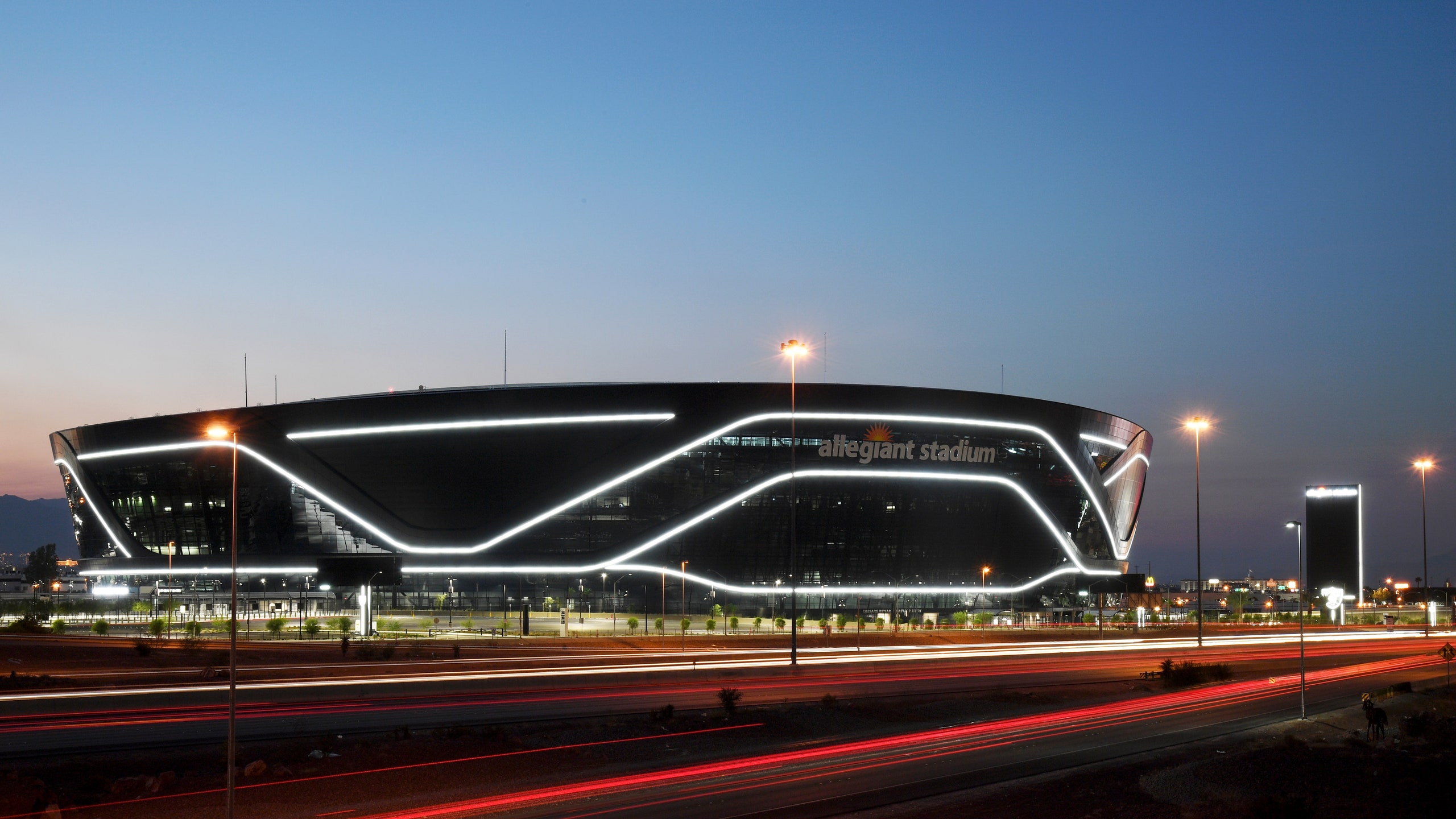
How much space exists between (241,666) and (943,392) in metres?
60.3

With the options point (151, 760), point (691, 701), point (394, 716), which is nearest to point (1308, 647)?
point (691, 701)

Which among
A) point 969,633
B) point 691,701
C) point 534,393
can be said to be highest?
point 534,393

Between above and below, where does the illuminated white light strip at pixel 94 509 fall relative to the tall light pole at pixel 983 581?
above

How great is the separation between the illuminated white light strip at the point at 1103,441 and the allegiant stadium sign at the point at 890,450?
42.3 ft

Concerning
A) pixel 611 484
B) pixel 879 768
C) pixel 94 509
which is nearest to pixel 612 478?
pixel 611 484

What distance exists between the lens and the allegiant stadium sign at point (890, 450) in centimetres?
8519

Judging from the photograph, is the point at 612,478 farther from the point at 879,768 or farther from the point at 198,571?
the point at 879,768

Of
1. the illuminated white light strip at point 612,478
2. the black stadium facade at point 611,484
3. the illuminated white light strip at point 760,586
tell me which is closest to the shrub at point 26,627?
the black stadium facade at point 611,484

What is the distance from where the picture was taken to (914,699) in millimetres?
31734

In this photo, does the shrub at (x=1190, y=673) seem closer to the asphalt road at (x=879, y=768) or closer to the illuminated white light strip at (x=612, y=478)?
the asphalt road at (x=879, y=768)

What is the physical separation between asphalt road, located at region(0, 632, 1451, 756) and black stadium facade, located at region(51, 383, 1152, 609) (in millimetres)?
33533

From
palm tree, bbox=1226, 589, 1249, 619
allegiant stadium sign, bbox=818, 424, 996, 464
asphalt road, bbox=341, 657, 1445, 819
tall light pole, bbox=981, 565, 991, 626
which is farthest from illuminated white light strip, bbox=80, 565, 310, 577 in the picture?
palm tree, bbox=1226, 589, 1249, 619

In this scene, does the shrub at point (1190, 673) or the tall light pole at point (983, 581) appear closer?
the shrub at point (1190, 673)

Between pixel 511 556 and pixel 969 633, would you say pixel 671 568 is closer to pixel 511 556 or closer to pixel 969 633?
pixel 511 556
